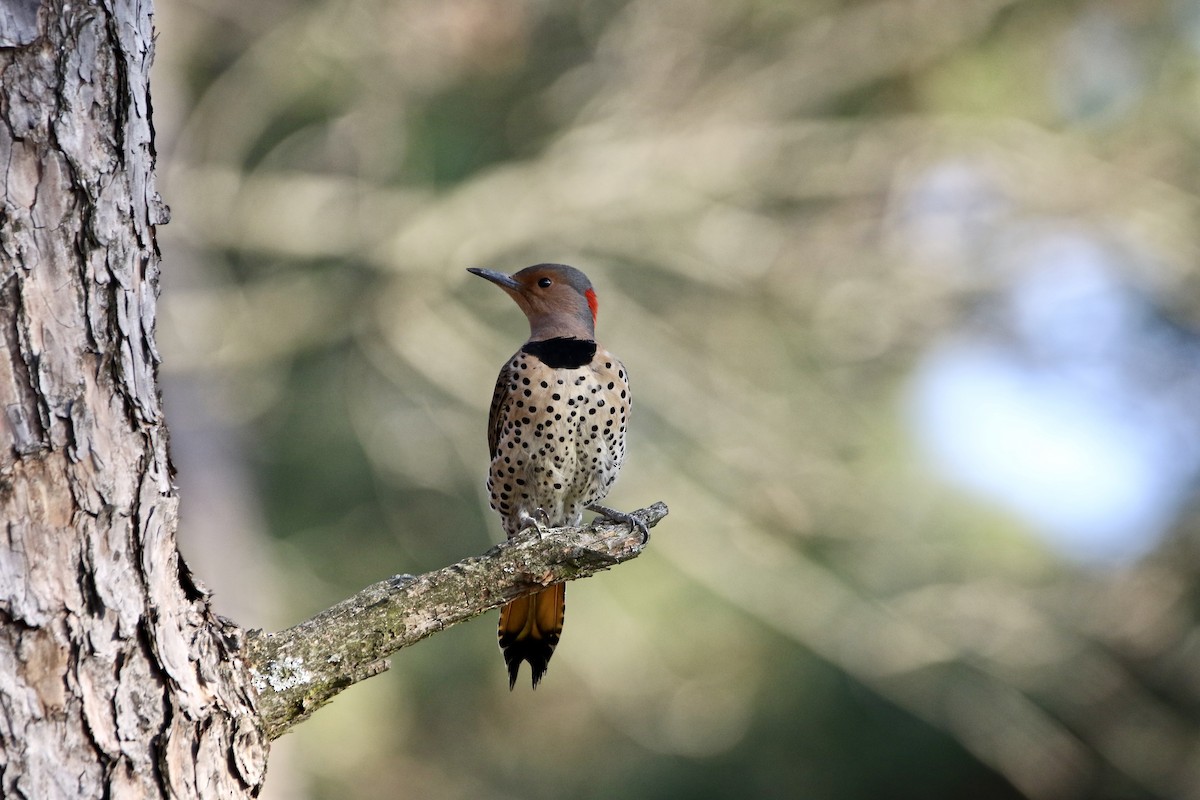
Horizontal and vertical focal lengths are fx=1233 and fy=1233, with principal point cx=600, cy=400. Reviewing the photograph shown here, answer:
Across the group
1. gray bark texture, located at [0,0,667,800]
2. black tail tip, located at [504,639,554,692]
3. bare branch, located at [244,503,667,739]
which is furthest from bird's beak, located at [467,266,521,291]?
gray bark texture, located at [0,0,667,800]

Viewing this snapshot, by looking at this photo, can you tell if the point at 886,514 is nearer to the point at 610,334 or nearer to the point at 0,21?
the point at 610,334

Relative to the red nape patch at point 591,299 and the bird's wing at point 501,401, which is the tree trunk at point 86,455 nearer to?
the bird's wing at point 501,401

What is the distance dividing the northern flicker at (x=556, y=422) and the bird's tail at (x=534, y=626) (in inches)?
0.5

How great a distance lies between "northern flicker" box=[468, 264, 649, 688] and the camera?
425cm

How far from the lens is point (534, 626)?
3.94 meters

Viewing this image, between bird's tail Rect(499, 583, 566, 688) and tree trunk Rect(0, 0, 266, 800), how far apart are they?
64.0 inches

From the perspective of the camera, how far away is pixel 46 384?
7.11ft

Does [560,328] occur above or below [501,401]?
above

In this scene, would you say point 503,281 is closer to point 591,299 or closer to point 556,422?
point 591,299

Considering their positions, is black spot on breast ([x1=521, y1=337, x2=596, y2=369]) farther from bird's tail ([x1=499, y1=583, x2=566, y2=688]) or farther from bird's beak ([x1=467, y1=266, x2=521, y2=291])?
bird's tail ([x1=499, y1=583, x2=566, y2=688])

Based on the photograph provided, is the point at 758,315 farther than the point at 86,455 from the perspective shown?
Yes

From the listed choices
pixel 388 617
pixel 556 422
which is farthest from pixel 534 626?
pixel 388 617

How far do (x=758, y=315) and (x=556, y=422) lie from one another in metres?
4.59

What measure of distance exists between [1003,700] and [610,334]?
10.5 feet
